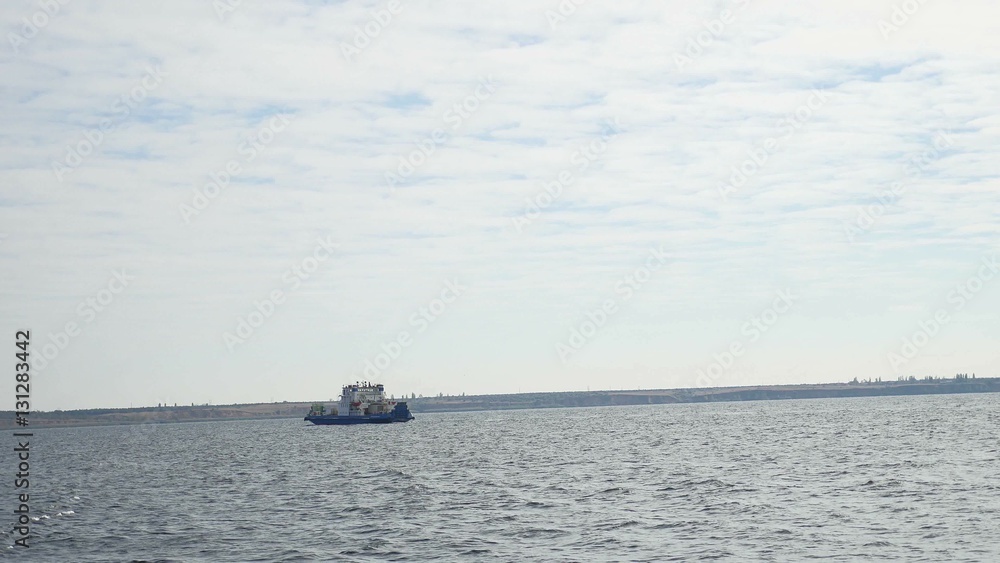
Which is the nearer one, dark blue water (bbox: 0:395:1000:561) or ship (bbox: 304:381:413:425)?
dark blue water (bbox: 0:395:1000:561)

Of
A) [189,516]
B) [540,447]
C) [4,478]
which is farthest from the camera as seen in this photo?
[540,447]

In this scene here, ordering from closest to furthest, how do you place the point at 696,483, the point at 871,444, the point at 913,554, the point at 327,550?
the point at 913,554, the point at 327,550, the point at 696,483, the point at 871,444

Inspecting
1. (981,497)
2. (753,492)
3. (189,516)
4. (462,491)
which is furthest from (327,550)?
(981,497)

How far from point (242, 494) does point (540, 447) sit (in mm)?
50370

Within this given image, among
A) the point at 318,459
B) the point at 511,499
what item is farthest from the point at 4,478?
the point at 511,499

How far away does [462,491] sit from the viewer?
5978 cm

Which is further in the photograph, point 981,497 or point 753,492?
point 753,492

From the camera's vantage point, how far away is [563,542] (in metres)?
39.2

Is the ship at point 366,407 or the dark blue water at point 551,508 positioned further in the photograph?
the ship at point 366,407

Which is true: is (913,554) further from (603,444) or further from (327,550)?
(603,444)

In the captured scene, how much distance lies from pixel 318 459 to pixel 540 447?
25.3 meters

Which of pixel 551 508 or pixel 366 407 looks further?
pixel 366 407

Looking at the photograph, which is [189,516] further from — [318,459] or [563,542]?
[318,459]

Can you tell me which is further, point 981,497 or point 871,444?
point 871,444
